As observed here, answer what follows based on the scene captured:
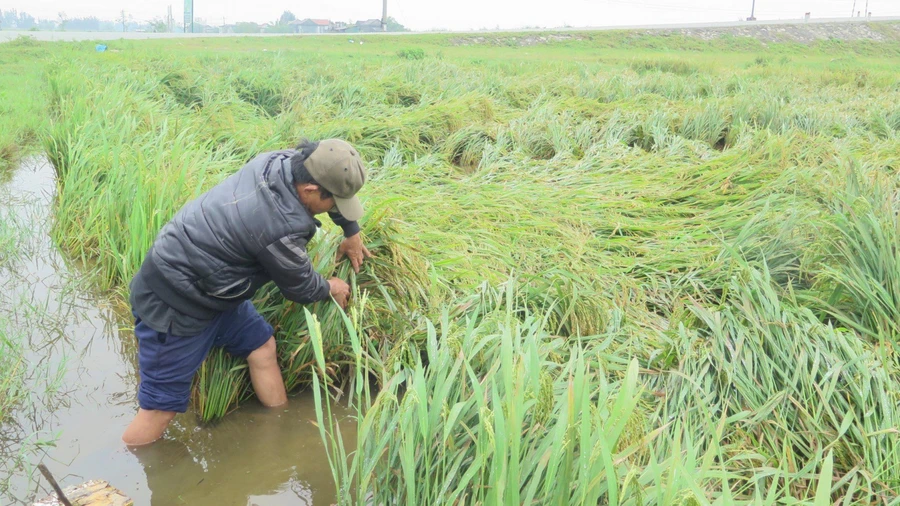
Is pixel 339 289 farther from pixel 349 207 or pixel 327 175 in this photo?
pixel 327 175

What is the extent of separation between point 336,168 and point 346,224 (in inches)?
16.4

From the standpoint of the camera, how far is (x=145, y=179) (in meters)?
3.45

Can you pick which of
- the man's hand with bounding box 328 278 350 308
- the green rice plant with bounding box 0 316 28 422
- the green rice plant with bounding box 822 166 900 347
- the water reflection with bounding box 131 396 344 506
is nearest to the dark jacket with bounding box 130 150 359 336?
the man's hand with bounding box 328 278 350 308

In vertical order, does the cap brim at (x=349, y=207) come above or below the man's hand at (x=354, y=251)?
above

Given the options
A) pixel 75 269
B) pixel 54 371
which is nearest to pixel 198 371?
pixel 54 371

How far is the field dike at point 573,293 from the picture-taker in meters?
1.75

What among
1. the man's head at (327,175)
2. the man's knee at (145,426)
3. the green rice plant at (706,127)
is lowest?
the man's knee at (145,426)

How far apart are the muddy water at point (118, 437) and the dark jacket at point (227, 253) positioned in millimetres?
528

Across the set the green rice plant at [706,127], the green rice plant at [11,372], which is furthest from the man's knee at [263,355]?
the green rice plant at [706,127]

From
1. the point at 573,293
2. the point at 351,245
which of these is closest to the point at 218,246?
the point at 351,245

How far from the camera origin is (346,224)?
2.60 metres

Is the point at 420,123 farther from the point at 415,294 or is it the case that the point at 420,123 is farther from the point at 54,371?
the point at 54,371

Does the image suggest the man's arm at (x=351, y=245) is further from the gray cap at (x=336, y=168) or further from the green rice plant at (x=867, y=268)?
the green rice plant at (x=867, y=268)

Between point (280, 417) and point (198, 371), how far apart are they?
1.29 feet
